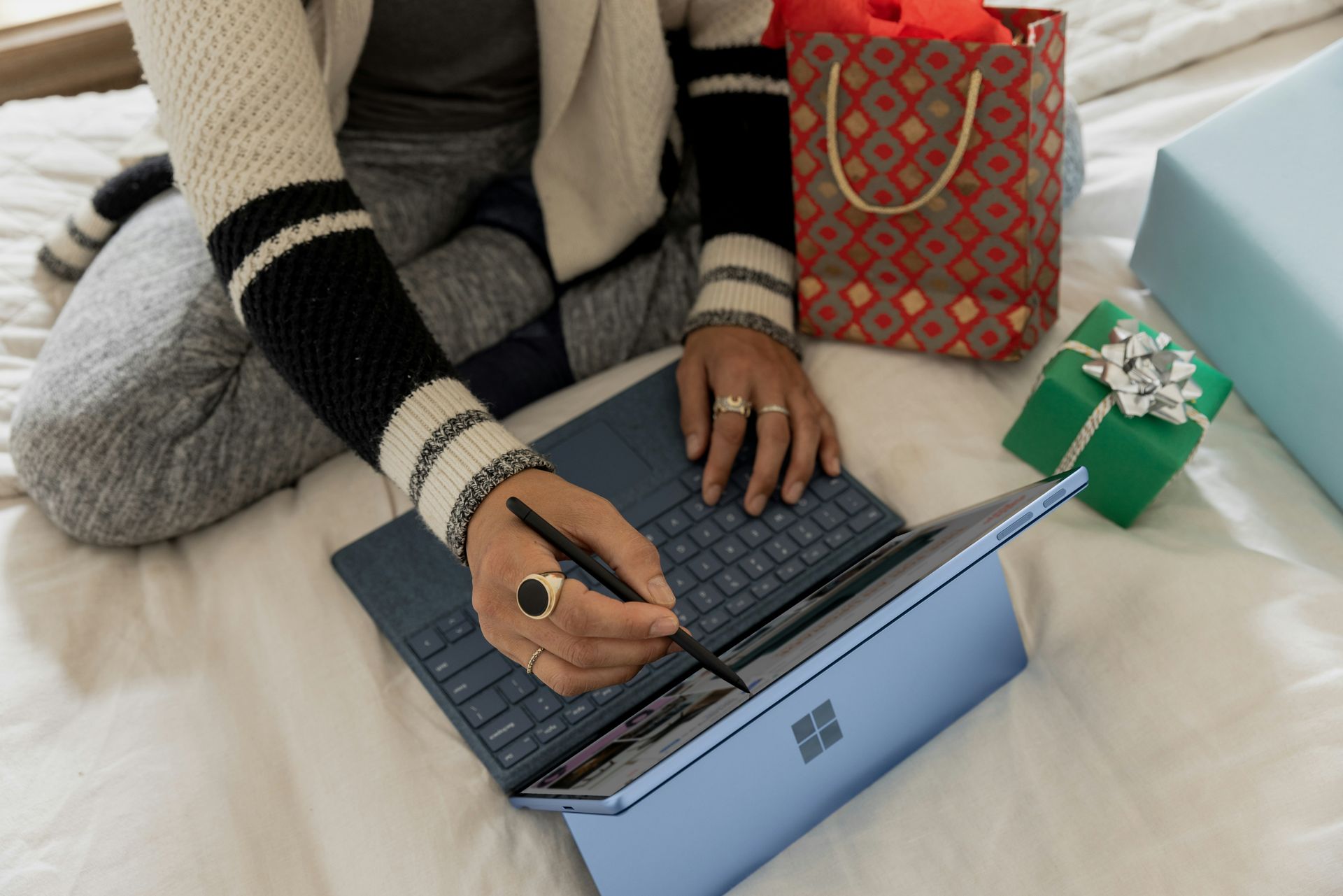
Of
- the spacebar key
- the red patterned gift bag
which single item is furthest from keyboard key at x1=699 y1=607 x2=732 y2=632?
the red patterned gift bag

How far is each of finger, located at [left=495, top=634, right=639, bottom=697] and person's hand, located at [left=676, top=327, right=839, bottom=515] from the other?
0.81 feet

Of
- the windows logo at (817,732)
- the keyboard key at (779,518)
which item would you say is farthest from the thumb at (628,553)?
the keyboard key at (779,518)

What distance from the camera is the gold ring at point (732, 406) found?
0.87 m

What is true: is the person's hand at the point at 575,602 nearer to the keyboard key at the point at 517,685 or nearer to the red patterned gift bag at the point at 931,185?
the keyboard key at the point at 517,685

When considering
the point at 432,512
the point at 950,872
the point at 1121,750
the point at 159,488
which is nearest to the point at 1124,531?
the point at 1121,750

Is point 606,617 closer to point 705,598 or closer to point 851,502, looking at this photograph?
point 705,598

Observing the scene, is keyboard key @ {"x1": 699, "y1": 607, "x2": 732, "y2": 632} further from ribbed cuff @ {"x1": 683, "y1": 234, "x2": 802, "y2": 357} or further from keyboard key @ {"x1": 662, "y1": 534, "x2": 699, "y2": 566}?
ribbed cuff @ {"x1": 683, "y1": 234, "x2": 802, "y2": 357}

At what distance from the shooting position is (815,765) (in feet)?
2.14

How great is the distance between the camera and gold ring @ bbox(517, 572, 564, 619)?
1.90 feet

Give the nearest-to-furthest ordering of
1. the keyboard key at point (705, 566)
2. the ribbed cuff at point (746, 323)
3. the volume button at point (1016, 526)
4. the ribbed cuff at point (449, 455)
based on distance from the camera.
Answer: the volume button at point (1016, 526) → the ribbed cuff at point (449, 455) → the keyboard key at point (705, 566) → the ribbed cuff at point (746, 323)

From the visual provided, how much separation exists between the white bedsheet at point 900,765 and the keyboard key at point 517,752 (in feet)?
0.09

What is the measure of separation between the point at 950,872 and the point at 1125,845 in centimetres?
11

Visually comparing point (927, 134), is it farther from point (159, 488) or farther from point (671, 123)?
point (159, 488)

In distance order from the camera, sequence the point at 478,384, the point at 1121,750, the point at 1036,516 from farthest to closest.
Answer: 1. the point at 478,384
2. the point at 1121,750
3. the point at 1036,516
